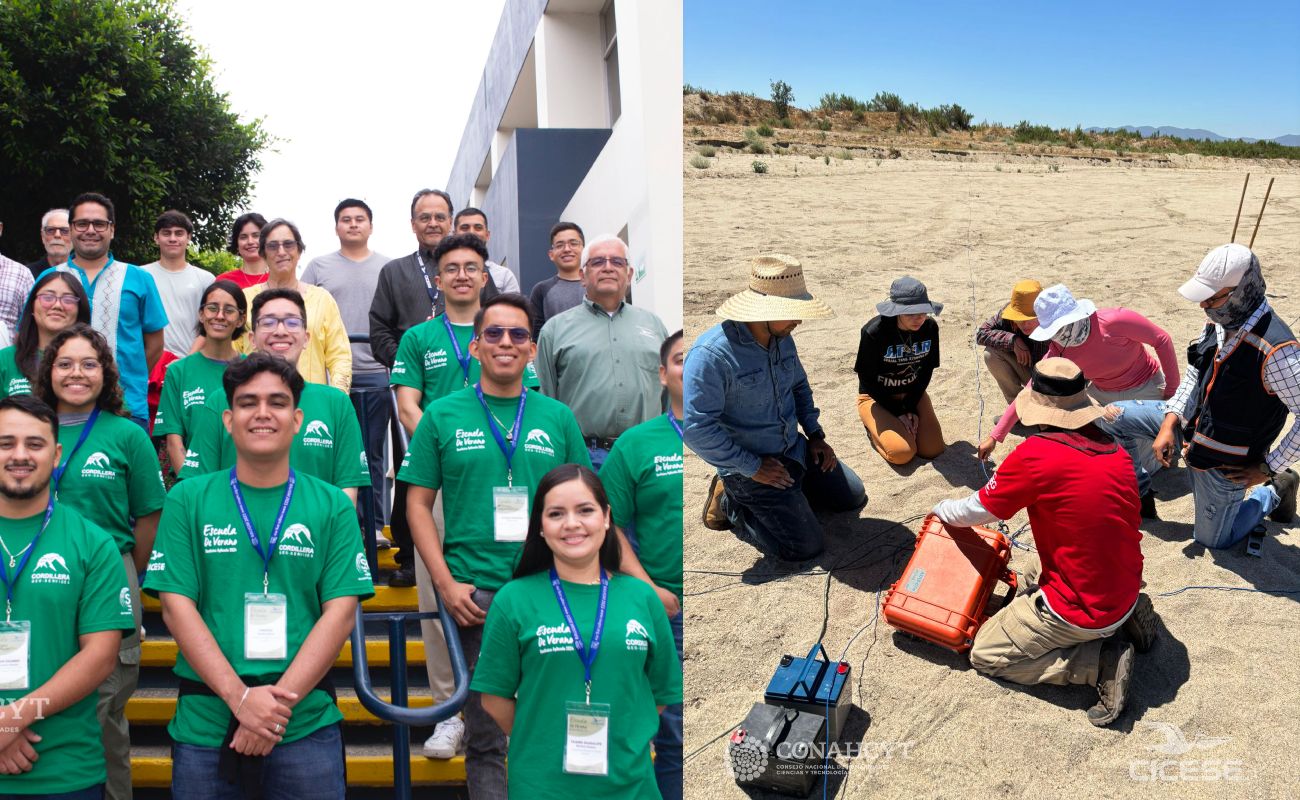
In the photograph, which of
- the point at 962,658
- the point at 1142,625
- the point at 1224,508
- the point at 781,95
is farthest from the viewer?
the point at 781,95

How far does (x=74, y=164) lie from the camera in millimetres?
9133

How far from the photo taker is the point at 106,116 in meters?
8.98

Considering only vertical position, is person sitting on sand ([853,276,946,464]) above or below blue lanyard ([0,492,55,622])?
below

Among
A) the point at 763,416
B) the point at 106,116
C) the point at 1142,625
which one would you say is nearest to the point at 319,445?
the point at 763,416

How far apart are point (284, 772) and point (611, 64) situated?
24.0 ft

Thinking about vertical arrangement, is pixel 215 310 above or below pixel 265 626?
above

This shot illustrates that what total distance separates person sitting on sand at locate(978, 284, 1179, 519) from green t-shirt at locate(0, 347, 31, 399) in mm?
3388

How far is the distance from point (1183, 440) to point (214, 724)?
11.5 ft

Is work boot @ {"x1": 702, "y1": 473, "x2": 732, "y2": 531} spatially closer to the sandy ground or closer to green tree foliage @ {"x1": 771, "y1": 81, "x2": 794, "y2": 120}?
the sandy ground

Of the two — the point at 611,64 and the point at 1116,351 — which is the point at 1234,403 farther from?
the point at 611,64

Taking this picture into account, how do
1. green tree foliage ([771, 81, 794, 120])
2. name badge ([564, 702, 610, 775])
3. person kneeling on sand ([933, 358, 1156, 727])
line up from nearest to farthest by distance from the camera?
name badge ([564, 702, 610, 775]) < person kneeling on sand ([933, 358, 1156, 727]) < green tree foliage ([771, 81, 794, 120])

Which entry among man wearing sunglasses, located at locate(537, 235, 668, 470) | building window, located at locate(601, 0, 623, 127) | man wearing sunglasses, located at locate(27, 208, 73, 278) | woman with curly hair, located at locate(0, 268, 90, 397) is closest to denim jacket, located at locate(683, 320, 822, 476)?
man wearing sunglasses, located at locate(537, 235, 668, 470)

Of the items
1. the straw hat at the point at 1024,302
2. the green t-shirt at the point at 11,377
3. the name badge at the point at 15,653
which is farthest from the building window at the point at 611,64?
the name badge at the point at 15,653

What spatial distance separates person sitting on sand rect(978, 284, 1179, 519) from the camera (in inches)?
178
